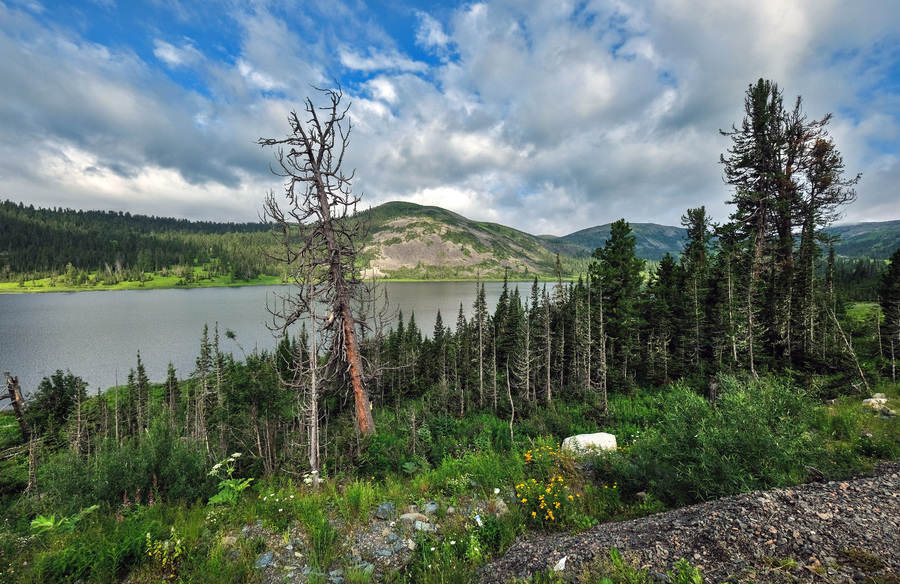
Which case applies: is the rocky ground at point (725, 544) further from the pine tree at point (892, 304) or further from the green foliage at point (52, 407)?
the green foliage at point (52, 407)

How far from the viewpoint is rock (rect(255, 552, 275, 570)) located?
534cm

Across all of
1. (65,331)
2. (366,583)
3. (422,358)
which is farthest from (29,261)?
(366,583)

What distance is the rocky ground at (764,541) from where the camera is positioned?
356 centimetres

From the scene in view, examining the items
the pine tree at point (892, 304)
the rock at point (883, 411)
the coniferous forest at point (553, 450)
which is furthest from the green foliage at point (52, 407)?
the pine tree at point (892, 304)

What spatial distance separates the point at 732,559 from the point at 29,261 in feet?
1002

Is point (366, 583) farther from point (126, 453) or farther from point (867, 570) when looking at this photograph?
point (126, 453)

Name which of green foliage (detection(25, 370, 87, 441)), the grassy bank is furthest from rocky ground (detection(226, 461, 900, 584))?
green foliage (detection(25, 370, 87, 441))

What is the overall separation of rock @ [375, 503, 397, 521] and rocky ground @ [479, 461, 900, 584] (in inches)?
98.7

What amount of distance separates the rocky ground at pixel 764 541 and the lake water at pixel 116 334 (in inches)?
1049

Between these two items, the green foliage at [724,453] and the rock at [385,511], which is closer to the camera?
the green foliage at [724,453]

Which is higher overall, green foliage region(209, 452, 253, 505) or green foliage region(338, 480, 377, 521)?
green foliage region(209, 452, 253, 505)

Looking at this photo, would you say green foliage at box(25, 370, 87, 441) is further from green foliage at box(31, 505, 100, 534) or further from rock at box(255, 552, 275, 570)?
rock at box(255, 552, 275, 570)

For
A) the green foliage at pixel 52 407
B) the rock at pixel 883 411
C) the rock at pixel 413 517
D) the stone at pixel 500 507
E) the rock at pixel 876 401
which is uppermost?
the rock at pixel 883 411

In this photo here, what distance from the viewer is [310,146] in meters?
10.3
